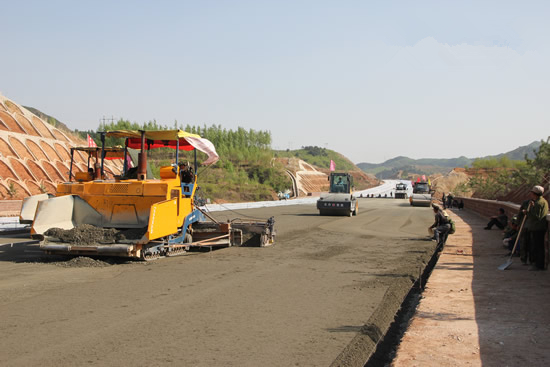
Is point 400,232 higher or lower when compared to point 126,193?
lower

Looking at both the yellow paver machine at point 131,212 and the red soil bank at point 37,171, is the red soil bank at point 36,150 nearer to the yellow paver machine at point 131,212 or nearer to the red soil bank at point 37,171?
the red soil bank at point 37,171

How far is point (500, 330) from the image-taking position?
19.3ft

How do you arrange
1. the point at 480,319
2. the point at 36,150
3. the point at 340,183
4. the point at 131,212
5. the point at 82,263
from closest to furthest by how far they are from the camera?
the point at 480,319 → the point at 82,263 → the point at 131,212 → the point at 340,183 → the point at 36,150

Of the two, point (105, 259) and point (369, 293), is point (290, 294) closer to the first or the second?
point (369, 293)

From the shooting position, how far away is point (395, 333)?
6.50 metres

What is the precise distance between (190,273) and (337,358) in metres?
5.42

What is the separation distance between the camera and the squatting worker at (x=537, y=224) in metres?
10.1

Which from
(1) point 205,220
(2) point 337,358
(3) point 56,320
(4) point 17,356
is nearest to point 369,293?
(2) point 337,358

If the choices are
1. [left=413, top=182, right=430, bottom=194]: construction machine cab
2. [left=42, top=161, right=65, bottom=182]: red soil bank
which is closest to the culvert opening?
[left=42, top=161, right=65, bottom=182]: red soil bank

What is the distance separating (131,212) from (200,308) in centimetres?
534

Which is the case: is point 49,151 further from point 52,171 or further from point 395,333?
point 395,333

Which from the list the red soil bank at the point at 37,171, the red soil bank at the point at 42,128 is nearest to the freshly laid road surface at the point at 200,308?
the red soil bank at the point at 37,171

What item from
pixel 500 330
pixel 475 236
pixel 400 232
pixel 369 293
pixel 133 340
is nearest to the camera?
pixel 133 340

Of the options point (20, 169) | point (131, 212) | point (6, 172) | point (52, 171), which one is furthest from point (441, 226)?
point (52, 171)
